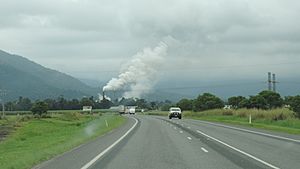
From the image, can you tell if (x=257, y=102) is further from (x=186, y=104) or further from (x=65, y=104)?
(x=65, y=104)

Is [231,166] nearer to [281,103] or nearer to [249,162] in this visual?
[249,162]

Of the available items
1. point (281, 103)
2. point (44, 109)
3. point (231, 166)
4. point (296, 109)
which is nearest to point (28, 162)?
point (231, 166)

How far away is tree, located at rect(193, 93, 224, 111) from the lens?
113 m

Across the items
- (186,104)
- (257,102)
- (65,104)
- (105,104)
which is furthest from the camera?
(65,104)

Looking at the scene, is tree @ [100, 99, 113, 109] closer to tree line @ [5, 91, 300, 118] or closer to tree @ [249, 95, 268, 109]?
tree line @ [5, 91, 300, 118]

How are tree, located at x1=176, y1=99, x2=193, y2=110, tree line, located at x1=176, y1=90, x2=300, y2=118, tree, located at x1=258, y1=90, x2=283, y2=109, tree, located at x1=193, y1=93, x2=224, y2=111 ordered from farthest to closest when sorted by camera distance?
1. tree, located at x1=176, y1=99, x2=193, y2=110
2. tree, located at x1=193, y1=93, x2=224, y2=111
3. tree, located at x1=258, y1=90, x2=283, y2=109
4. tree line, located at x1=176, y1=90, x2=300, y2=118

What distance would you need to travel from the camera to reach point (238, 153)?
20391 mm

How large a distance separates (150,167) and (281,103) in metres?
81.2

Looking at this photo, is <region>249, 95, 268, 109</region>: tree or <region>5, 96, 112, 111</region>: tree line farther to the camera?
<region>5, 96, 112, 111</region>: tree line

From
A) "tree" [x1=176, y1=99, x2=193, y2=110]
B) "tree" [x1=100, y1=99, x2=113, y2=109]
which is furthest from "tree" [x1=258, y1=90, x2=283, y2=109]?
"tree" [x1=100, y1=99, x2=113, y2=109]

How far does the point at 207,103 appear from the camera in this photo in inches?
4461

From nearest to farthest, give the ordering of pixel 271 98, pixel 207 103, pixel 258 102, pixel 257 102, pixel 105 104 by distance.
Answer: pixel 258 102, pixel 257 102, pixel 271 98, pixel 207 103, pixel 105 104

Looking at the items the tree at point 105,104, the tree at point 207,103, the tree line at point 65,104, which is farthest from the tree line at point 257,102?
the tree line at point 65,104

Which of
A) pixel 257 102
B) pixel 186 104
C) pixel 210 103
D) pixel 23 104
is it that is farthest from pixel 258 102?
pixel 23 104
